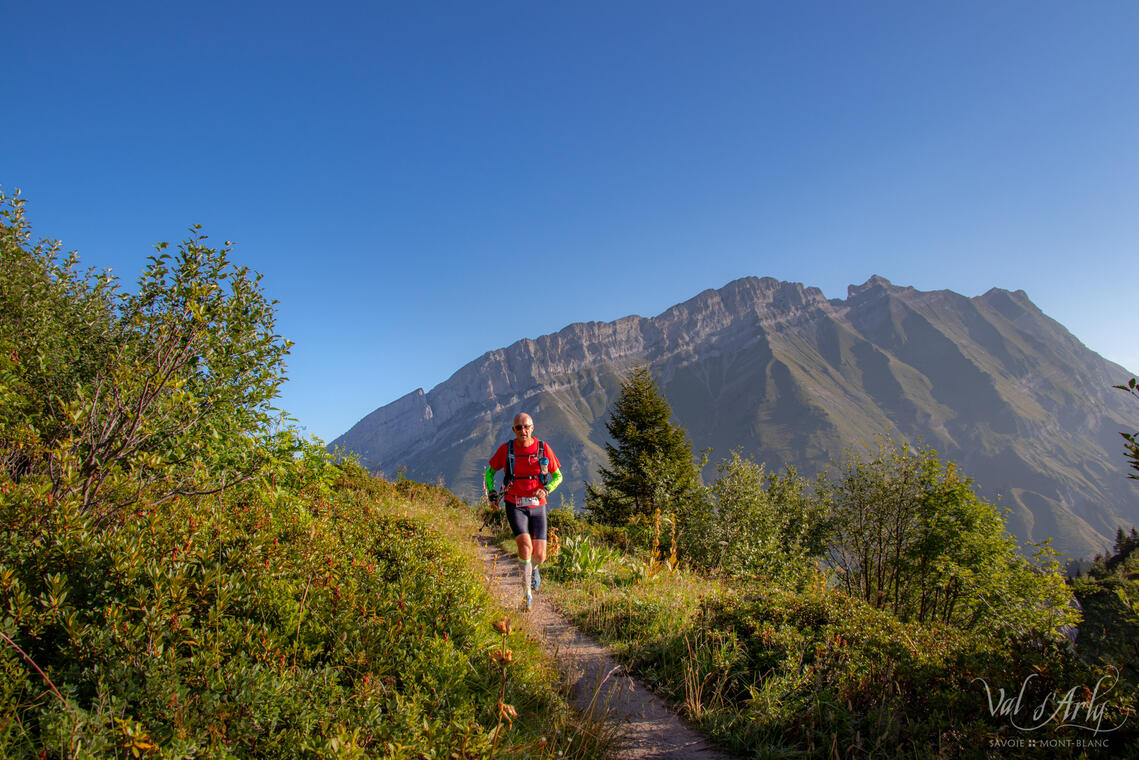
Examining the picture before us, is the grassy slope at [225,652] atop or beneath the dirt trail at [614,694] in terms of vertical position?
atop

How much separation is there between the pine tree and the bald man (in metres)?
21.3

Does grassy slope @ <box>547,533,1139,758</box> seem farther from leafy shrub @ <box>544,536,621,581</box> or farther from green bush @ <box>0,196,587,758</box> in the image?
leafy shrub @ <box>544,536,621,581</box>

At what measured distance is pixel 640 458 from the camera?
29938mm

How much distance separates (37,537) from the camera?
9.72ft

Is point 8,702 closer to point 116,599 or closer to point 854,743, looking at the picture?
point 116,599

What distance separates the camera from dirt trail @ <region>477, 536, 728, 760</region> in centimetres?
420

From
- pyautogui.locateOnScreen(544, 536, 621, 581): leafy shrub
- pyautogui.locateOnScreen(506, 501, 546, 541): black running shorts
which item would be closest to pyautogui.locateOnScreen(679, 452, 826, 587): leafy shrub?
pyautogui.locateOnScreen(544, 536, 621, 581): leafy shrub

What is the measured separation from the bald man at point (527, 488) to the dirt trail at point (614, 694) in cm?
63

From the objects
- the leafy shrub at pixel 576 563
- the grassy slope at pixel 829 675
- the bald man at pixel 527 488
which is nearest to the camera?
the grassy slope at pixel 829 675

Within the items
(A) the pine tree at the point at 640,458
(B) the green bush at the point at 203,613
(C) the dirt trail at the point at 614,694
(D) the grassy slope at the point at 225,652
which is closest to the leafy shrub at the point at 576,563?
(C) the dirt trail at the point at 614,694

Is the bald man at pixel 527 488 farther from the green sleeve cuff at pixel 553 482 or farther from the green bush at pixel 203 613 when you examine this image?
the green bush at pixel 203 613

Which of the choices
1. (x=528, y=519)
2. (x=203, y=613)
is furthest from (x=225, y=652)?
(x=528, y=519)

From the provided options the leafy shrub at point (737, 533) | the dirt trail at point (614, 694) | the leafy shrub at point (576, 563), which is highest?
the leafy shrub at point (576, 563)

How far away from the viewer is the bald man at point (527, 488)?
7.38 meters
